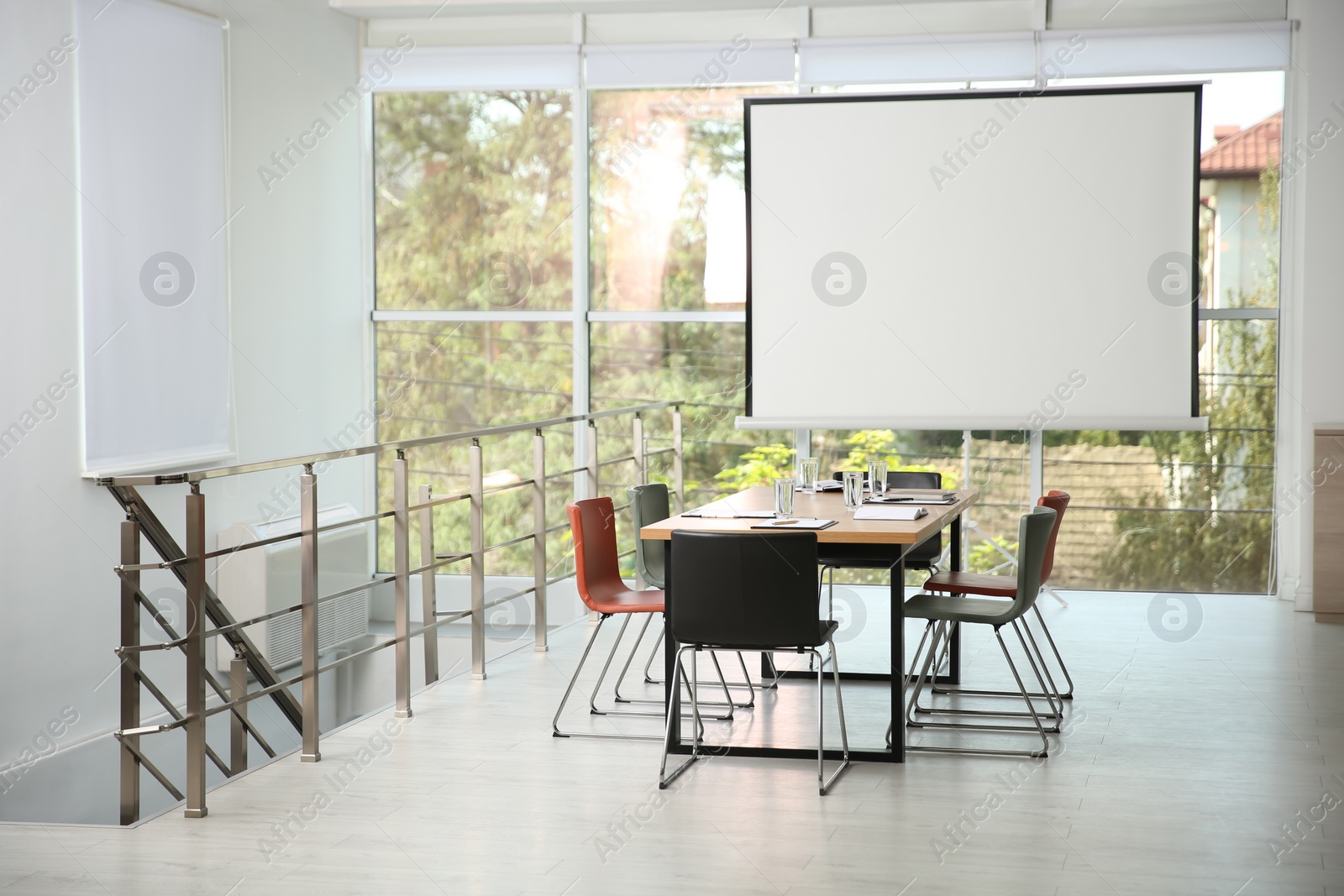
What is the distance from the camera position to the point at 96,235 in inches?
218

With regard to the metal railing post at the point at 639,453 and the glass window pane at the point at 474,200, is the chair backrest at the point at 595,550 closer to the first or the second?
the metal railing post at the point at 639,453

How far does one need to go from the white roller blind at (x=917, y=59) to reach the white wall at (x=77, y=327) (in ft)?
9.28

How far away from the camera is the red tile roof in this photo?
6887mm

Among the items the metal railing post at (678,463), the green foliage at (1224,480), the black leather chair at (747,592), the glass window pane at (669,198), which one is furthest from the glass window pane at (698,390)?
the black leather chair at (747,592)

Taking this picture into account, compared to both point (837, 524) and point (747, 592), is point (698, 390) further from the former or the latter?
point (747, 592)

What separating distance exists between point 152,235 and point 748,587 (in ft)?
12.1

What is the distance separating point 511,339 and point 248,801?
4.40 meters

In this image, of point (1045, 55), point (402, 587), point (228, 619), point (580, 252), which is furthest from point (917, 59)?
point (228, 619)

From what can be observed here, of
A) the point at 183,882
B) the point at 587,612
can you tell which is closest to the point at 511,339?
the point at 587,612

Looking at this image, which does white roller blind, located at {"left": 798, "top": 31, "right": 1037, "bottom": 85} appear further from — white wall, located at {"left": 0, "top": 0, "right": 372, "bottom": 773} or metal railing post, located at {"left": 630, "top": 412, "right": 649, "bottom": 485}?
white wall, located at {"left": 0, "top": 0, "right": 372, "bottom": 773}

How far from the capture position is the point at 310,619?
13.5ft

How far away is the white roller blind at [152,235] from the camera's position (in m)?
5.55

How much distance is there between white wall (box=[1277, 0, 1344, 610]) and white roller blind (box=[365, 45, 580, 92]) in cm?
392

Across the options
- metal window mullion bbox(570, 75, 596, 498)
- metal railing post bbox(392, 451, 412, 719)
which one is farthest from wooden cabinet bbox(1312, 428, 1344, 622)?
metal railing post bbox(392, 451, 412, 719)
